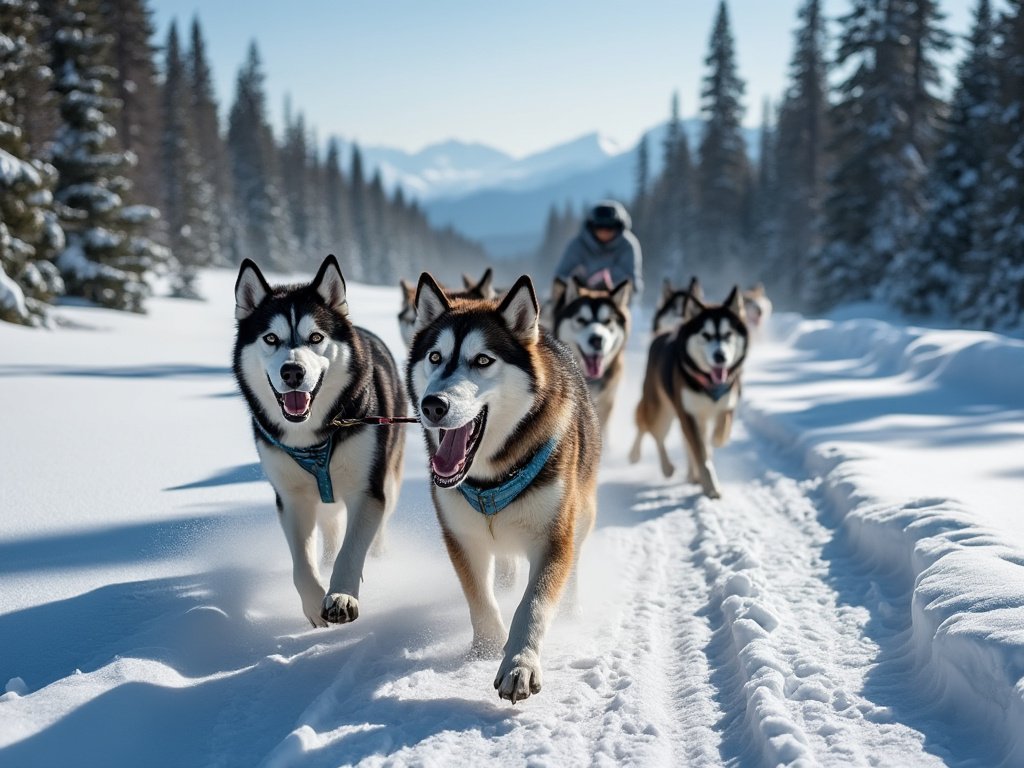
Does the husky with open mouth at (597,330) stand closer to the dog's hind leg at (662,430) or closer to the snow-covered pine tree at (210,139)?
the dog's hind leg at (662,430)

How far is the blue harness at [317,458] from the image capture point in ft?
11.2

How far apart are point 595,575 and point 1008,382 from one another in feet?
21.8

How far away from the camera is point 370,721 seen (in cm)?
262

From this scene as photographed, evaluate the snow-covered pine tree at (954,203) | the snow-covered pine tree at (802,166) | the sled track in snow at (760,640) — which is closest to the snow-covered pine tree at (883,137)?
the snow-covered pine tree at (954,203)

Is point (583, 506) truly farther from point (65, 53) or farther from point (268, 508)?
point (65, 53)

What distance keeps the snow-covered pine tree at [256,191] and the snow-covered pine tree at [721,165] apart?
26.6 meters

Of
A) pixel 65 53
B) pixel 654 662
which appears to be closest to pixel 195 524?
pixel 654 662

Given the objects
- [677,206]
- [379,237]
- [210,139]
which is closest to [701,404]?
[677,206]

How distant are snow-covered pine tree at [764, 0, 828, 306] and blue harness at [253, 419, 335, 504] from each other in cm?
2965

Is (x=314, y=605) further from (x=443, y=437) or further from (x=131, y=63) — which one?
(x=131, y=63)

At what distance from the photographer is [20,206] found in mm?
12719

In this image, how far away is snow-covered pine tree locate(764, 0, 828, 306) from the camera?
110 ft

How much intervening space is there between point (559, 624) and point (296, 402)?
155 centimetres

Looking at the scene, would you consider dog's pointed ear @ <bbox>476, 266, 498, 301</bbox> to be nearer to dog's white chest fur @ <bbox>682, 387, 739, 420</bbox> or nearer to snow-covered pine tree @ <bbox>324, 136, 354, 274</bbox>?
dog's white chest fur @ <bbox>682, 387, 739, 420</bbox>
